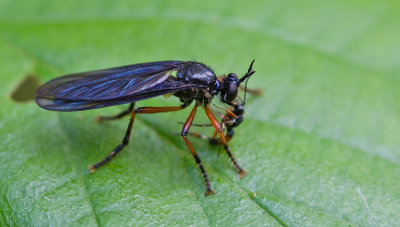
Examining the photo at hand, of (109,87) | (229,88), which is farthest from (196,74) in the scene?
(109,87)

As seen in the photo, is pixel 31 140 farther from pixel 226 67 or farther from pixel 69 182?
pixel 226 67

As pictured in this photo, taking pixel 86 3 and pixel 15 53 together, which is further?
pixel 86 3

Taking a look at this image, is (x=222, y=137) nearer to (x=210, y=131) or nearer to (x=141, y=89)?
(x=210, y=131)

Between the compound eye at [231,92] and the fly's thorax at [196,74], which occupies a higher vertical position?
the fly's thorax at [196,74]

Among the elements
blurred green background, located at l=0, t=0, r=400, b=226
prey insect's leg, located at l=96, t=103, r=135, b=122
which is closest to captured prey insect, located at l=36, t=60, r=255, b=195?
blurred green background, located at l=0, t=0, r=400, b=226

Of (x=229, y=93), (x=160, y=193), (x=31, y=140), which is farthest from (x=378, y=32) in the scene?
(x=31, y=140)

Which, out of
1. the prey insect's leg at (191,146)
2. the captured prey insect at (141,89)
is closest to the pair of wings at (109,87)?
the captured prey insect at (141,89)

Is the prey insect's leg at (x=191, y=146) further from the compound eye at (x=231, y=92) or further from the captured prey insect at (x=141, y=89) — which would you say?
the compound eye at (x=231, y=92)

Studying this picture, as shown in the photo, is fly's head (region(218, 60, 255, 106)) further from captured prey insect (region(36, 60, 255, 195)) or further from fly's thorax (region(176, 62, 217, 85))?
fly's thorax (region(176, 62, 217, 85))

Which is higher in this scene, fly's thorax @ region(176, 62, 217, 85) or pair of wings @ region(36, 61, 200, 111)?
fly's thorax @ region(176, 62, 217, 85)
